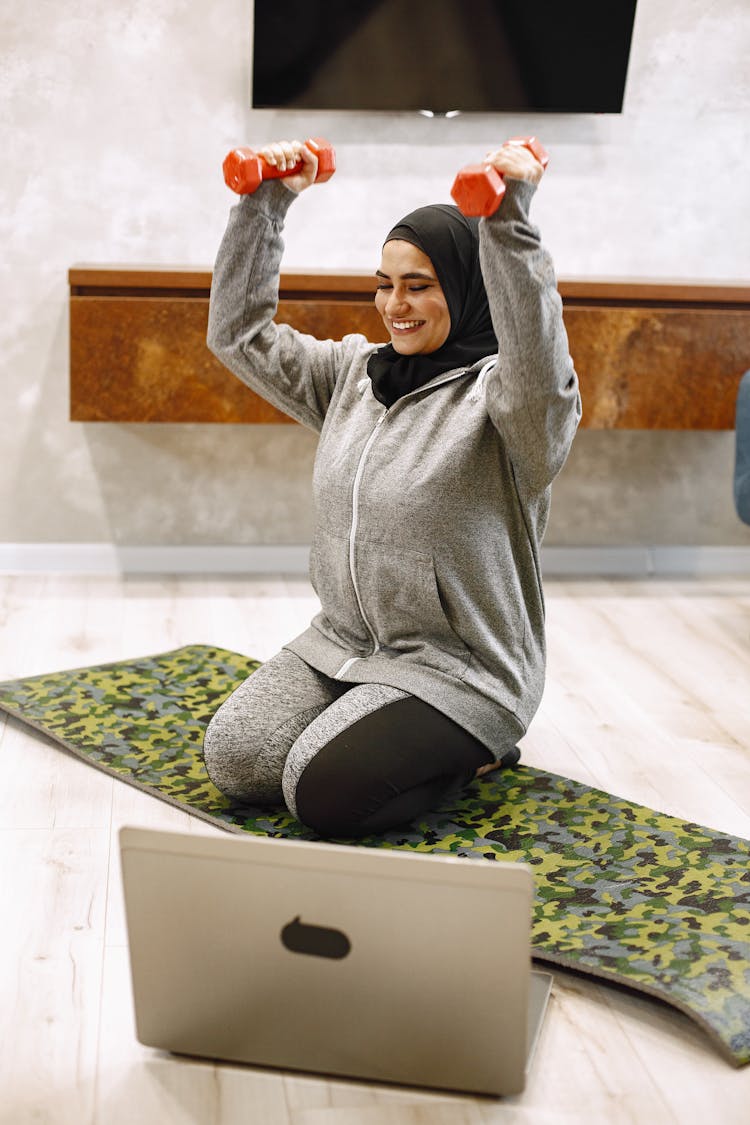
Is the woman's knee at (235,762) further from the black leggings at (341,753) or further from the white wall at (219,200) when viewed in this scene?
the white wall at (219,200)

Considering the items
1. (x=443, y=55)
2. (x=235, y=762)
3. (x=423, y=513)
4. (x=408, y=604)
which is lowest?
(x=235, y=762)

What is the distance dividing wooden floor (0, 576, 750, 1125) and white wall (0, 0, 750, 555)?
0.26 m

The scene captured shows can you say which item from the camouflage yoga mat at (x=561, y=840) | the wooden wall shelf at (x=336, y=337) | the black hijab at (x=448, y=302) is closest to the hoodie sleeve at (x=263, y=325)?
the black hijab at (x=448, y=302)

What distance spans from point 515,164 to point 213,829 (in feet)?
3.51

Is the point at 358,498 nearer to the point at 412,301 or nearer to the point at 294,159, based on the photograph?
the point at 412,301

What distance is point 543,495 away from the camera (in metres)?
2.08

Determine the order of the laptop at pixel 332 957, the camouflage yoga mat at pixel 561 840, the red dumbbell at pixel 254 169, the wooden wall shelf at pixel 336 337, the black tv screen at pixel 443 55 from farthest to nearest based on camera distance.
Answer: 1. the black tv screen at pixel 443 55
2. the wooden wall shelf at pixel 336 337
3. the red dumbbell at pixel 254 169
4. the camouflage yoga mat at pixel 561 840
5. the laptop at pixel 332 957

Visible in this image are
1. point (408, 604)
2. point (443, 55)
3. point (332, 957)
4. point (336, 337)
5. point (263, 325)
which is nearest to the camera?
point (332, 957)

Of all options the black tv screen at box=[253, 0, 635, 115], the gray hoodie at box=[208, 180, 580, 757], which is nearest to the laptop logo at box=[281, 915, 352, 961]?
the gray hoodie at box=[208, 180, 580, 757]

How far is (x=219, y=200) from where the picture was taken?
3.43 m

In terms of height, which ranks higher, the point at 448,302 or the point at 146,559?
the point at 448,302

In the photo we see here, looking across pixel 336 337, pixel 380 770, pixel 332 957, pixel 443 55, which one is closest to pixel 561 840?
pixel 380 770

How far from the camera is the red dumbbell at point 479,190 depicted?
166 centimetres

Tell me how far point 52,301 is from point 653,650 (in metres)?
1.75
